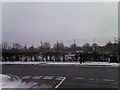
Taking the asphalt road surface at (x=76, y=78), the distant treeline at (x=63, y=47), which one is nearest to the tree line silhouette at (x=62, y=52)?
the distant treeline at (x=63, y=47)

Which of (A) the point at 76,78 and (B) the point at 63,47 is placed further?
(B) the point at 63,47

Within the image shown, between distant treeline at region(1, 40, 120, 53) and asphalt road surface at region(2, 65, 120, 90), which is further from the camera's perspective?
distant treeline at region(1, 40, 120, 53)

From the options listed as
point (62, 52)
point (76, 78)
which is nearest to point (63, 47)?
point (62, 52)

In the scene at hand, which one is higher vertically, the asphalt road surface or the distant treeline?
the distant treeline

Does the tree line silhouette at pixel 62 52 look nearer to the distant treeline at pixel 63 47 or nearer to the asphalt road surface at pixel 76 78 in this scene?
the distant treeline at pixel 63 47

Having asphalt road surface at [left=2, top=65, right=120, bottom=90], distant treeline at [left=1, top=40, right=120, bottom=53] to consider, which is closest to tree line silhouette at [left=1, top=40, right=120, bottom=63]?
distant treeline at [left=1, top=40, right=120, bottom=53]

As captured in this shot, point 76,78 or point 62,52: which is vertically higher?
point 62,52

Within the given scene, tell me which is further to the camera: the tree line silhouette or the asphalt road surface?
the tree line silhouette

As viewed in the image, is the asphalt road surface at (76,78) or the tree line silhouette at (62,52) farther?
the tree line silhouette at (62,52)

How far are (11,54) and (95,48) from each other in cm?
747

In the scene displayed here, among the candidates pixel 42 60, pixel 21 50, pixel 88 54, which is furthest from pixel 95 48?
pixel 21 50

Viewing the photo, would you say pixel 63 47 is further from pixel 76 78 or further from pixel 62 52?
pixel 76 78

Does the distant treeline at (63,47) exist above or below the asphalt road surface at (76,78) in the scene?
above

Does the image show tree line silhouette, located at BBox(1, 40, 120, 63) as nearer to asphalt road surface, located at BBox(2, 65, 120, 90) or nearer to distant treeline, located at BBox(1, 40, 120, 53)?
distant treeline, located at BBox(1, 40, 120, 53)
